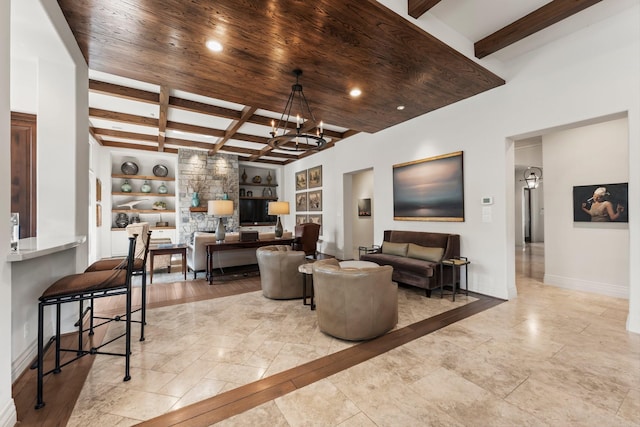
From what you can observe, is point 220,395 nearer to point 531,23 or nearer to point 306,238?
point 531,23

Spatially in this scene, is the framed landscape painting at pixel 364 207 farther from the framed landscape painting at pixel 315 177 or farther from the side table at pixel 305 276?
the side table at pixel 305 276

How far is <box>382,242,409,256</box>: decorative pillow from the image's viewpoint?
4652 mm

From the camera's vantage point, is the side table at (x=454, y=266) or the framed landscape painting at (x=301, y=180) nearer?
the side table at (x=454, y=266)

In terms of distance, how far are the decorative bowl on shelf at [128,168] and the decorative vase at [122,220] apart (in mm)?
1225

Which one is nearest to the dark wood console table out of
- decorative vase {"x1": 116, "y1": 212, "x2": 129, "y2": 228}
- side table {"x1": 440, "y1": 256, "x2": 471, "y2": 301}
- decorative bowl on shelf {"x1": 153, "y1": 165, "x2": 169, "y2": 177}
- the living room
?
the living room

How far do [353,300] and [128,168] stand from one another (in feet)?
27.4

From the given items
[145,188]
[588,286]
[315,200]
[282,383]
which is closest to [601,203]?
[588,286]

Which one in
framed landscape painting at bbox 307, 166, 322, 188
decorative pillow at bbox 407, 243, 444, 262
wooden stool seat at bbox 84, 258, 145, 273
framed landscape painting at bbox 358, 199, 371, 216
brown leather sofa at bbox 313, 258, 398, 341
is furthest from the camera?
framed landscape painting at bbox 358, 199, 371, 216

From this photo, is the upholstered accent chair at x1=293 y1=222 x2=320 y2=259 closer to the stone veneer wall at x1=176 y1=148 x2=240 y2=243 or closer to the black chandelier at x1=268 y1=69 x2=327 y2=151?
the black chandelier at x1=268 y1=69 x2=327 y2=151

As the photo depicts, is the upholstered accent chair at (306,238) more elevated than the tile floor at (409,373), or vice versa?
the upholstered accent chair at (306,238)

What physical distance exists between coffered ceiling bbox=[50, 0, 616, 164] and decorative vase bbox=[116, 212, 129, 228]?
3.87 m

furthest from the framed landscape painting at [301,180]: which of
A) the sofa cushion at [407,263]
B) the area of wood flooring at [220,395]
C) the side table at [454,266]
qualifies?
the area of wood flooring at [220,395]

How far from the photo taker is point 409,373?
2.08 metres

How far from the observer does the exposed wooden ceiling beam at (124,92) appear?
158 inches
